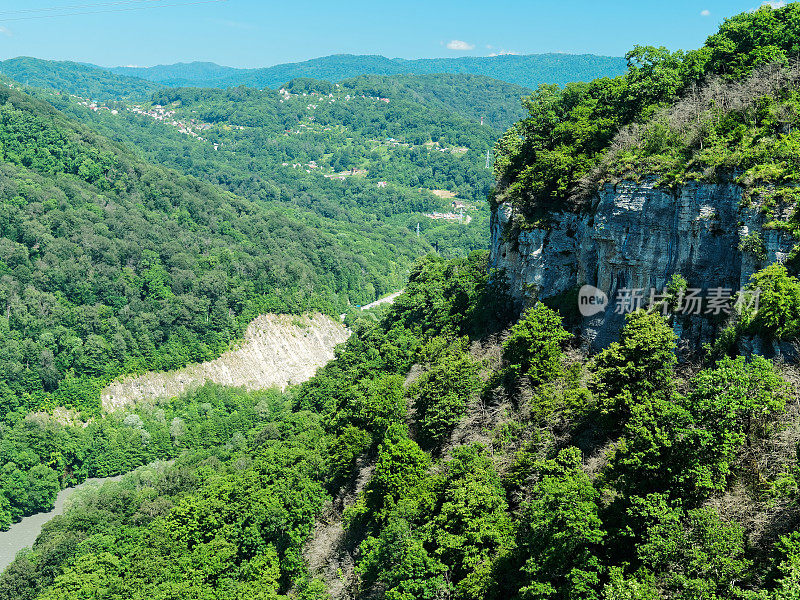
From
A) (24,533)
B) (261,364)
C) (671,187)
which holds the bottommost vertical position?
(24,533)

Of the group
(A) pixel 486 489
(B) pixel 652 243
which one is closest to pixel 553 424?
(A) pixel 486 489

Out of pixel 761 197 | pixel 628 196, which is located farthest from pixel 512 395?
pixel 761 197

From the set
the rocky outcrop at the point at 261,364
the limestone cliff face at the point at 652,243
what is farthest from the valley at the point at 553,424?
the rocky outcrop at the point at 261,364

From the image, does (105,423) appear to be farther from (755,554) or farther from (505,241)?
(755,554)

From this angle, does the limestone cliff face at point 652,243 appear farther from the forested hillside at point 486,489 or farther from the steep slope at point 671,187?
the forested hillside at point 486,489

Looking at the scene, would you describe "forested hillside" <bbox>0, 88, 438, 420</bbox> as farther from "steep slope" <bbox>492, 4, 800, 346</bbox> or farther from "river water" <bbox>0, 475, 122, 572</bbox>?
"steep slope" <bbox>492, 4, 800, 346</bbox>

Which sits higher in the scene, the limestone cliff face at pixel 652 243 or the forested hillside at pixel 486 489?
the limestone cliff face at pixel 652 243

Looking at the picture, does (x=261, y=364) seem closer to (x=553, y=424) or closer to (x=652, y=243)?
(x=553, y=424)
